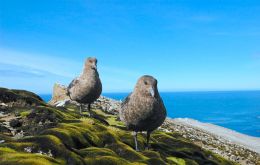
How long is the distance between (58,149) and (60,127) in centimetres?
433

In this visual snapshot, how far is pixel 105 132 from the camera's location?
22.4m

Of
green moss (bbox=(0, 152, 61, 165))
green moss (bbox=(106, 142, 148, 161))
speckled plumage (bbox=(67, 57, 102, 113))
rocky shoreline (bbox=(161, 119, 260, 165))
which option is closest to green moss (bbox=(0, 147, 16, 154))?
green moss (bbox=(0, 152, 61, 165))

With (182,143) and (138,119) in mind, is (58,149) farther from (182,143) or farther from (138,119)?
(182,143)

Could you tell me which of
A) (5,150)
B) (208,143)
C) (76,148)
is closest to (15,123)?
(76,148)

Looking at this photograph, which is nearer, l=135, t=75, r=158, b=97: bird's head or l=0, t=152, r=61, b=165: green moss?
l=0, t=152, r=61, b=165: green moss

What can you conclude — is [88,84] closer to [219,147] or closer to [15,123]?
[15,123]

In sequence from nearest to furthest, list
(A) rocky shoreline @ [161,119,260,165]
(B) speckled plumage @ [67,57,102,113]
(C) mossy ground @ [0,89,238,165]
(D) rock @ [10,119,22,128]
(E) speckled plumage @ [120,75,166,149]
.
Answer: (C) mossy ground @ [0,89,238,165] < (E) speckled plumage @ [120,75,166,149] < (D) rock @ [10,119,22,128] < (B) speckled plumage @ [67,57,102,113] < (A) rocky shoreline @ [161,119,260,165]

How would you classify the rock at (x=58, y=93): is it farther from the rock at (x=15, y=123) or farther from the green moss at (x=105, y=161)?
the green moss at (x=105, y=161)

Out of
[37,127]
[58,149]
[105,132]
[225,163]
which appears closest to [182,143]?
[225,163]

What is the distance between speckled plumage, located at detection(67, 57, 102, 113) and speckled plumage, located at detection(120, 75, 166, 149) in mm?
8168

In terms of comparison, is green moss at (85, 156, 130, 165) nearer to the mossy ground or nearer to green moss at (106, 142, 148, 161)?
the mossy ground

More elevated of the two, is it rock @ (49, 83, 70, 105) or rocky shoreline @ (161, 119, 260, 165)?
rock @ (49, 83, 70, 105)

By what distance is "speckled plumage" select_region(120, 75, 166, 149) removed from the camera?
19141mm

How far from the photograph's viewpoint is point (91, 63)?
2839 centimetres
